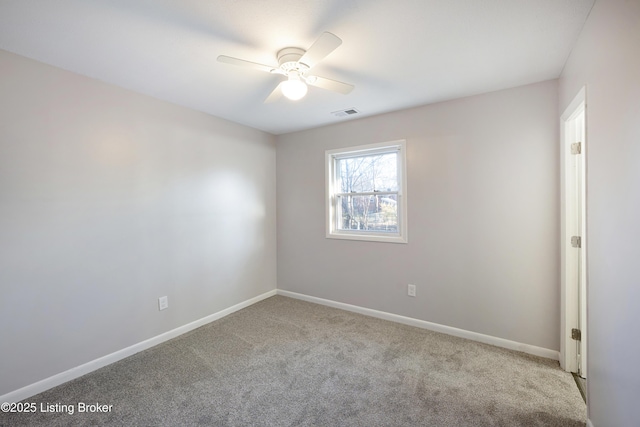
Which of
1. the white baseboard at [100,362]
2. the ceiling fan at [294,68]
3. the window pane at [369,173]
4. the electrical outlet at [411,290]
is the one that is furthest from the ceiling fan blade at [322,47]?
the white baseboard at [100,362]

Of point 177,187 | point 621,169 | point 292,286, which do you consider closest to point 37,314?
point 177,187

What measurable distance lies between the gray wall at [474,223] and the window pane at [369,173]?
0.25m

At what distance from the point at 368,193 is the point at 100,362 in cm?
315

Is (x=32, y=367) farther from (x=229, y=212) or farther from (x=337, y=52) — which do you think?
(x=337, y=52)

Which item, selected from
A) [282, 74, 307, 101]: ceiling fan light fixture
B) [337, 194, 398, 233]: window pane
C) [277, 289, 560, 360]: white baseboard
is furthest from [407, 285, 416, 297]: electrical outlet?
[282, 74, 307, 101]: ceiling fan light fixture

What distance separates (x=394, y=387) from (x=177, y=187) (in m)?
2.77

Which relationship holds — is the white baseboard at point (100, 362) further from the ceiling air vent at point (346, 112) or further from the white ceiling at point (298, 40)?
the ceiling air vent at point (346, 112)

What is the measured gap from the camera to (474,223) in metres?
2.68

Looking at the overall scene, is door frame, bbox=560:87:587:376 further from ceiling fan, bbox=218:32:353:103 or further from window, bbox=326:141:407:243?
ceiling fan, bbox=218:32:353:103

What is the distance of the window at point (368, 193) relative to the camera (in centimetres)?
319

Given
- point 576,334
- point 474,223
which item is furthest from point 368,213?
point 576,334

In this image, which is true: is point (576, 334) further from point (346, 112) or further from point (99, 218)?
point (99, 218)

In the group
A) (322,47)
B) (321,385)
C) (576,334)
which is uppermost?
(322,47)

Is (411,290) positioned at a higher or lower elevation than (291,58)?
lower
